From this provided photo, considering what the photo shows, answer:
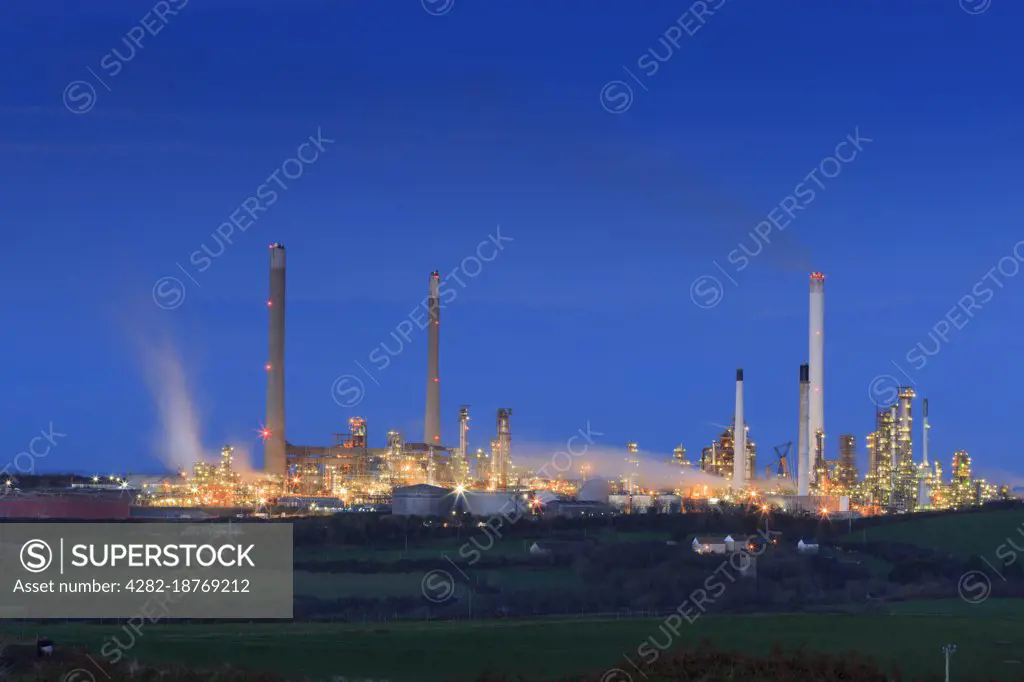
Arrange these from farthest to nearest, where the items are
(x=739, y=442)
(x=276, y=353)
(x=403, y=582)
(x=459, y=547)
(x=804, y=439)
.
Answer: (x=739, y=442)
(x=804, y=439)
(x=276, y=353)
(x=459, y=547)
(x=403, y=582)

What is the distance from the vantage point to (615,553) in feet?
193

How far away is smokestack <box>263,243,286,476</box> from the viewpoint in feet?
282

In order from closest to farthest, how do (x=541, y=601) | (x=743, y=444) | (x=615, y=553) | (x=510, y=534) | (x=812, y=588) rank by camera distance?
(x=541, y=601) < (x=812, y=588) < (x=615, y=553) < (x=510, y=534) < (x=743, y=444)

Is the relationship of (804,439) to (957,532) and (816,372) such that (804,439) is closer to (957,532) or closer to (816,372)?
(816,372)

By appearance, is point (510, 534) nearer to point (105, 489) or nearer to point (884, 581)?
point (884, 581)

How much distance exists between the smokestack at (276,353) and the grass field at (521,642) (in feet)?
162

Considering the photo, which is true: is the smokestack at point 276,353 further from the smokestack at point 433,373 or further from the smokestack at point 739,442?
the smokestack at point 739,442

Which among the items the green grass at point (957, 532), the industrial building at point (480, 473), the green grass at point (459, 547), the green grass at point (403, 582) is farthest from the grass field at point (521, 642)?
the industrial building at point (480, 473)

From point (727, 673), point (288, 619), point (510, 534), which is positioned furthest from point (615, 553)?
point (727, 673)

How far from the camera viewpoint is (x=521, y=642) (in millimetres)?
34688

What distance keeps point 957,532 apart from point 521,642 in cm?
4167

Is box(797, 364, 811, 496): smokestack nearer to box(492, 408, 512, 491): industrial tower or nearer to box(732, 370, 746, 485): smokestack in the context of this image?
box(732, 370, 746, 485): smokestack

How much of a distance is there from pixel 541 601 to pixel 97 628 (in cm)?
1511

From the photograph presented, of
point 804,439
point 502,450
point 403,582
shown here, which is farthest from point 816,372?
point 403,582
